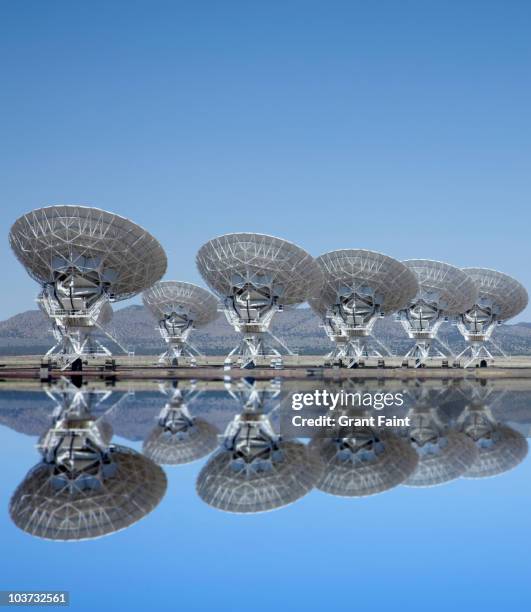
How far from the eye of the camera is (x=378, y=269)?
205 ft

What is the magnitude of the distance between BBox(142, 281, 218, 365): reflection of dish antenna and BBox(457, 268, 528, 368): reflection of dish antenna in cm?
3083

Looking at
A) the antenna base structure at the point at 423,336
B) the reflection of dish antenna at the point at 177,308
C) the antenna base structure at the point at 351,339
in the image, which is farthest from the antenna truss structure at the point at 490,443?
the reflection of dish antenna at the point at 177,308

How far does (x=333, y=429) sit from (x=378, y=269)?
40480 mm

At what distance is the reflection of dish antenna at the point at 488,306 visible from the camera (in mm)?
83062

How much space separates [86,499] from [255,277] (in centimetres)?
4198

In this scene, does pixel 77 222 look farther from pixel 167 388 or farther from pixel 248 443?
pixel 248 443

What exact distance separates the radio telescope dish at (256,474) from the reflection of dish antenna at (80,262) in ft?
96.7

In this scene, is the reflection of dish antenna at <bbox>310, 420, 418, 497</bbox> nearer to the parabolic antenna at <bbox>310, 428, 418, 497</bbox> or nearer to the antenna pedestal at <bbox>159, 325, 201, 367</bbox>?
the parabolic antenna at <bbox>310, 428, 418, 497</bbox>

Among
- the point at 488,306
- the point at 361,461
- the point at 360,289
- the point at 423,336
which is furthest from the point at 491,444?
the point at 488,306

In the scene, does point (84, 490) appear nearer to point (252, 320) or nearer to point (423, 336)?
point (252, 320)

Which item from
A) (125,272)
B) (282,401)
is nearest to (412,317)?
(125,272)

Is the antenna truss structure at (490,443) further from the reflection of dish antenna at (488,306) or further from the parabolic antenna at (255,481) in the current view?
the reflection of dish antenna at (488,306)

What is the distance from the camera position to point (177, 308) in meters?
81.0

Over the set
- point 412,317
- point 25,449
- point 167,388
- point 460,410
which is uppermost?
point 412,317
